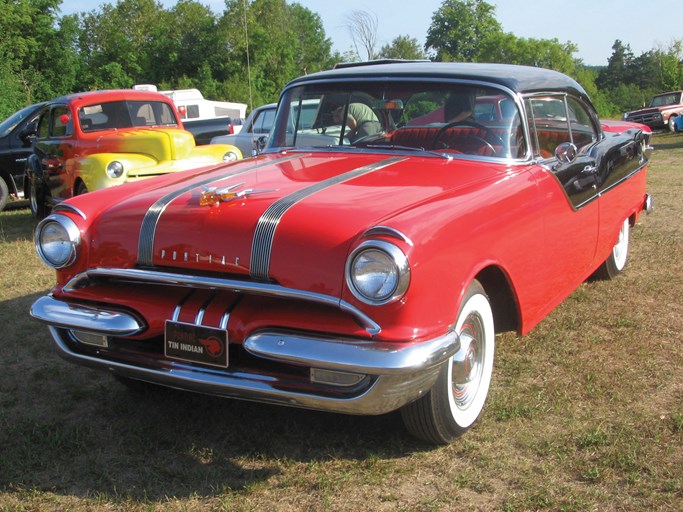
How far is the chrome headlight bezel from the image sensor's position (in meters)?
7.55

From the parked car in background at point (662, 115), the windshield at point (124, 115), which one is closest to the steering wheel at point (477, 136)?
the windshield at point (124, 115)

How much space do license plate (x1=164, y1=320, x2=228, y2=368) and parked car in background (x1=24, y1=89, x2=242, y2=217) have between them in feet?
16.8

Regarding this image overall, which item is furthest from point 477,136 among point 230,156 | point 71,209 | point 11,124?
point 11,124

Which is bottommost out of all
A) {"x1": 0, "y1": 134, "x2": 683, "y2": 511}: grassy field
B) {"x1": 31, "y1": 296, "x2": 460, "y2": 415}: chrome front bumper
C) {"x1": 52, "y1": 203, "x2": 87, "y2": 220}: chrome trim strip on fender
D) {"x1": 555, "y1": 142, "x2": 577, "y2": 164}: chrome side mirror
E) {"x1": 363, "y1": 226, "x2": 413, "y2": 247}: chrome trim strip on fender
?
{"x1": 0, "y1": 134, "x2": 683, "y2": 511}: grassy field

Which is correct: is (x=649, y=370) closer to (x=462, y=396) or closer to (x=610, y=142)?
(x=462, y=396)

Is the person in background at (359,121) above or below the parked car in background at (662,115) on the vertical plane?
above

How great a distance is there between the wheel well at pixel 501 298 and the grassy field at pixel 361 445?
349 mm

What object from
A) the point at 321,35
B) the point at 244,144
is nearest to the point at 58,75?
the point at 244,144

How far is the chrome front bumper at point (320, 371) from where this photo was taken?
2496 mm

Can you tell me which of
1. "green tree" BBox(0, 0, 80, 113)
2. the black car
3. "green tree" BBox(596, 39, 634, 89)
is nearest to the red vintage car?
the black car

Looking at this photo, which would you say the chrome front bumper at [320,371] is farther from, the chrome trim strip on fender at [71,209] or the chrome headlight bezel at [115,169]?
the chrome headlight bezel at [115,169]

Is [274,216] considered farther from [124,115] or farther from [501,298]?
[124,115]

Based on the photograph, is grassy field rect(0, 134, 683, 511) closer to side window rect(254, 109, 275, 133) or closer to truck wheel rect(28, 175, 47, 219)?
truck wheel rect(28, 175, 47, 219)

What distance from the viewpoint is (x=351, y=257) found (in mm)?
2543
